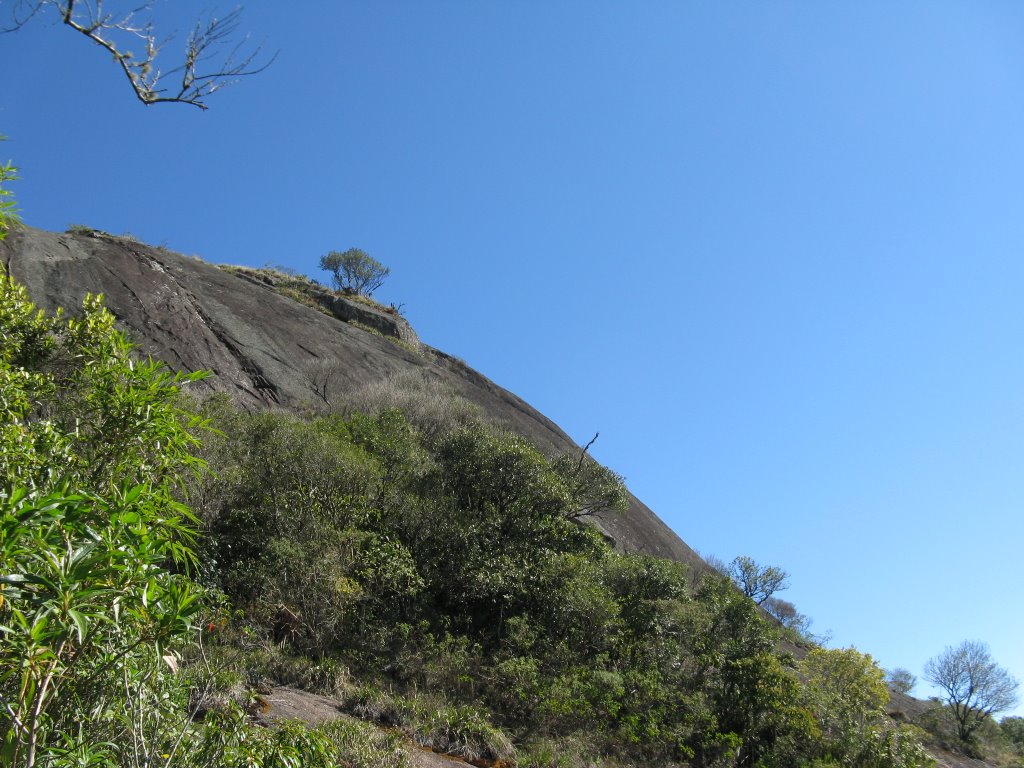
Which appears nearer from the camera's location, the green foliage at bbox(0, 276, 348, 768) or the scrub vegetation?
the green foliage at bbox(0, 276, 348, 768)

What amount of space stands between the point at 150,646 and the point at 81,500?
1.24 metres

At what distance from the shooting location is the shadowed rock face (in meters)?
20.6

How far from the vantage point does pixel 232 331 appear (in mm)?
24031

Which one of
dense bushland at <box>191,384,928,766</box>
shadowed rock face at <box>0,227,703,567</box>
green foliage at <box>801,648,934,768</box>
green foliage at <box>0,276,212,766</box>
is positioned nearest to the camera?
green foliage at <box>0,276,212,766</box>

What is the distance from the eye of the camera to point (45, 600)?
9.85 feet

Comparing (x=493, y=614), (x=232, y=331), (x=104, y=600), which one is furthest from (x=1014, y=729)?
(x=104, y=600)

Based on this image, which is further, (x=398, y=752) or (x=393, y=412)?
(x=393, y=412)

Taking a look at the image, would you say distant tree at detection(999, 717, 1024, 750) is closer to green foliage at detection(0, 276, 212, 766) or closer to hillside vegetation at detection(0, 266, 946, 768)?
hillside vegetation at detection(0, 266, 946, 768)

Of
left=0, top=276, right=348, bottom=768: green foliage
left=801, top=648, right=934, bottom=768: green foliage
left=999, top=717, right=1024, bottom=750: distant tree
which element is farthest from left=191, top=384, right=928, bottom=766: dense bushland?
left=999, top=717, right=1024, bottom=750: distant tree

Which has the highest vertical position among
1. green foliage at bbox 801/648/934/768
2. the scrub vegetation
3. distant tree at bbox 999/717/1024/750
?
distant tree at bbox 999/717/1024/750

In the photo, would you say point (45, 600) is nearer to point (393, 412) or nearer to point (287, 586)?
point (287, 586)

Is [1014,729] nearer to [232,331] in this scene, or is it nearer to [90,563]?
[232,331]

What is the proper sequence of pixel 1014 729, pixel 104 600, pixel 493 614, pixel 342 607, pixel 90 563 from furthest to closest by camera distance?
1. pixel 1014 729
2. pixel 493 614
3. pixel 342 607
4. pixel 104 600
5. pixel 90 563

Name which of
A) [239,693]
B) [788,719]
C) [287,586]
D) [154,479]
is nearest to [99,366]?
[154,479]
